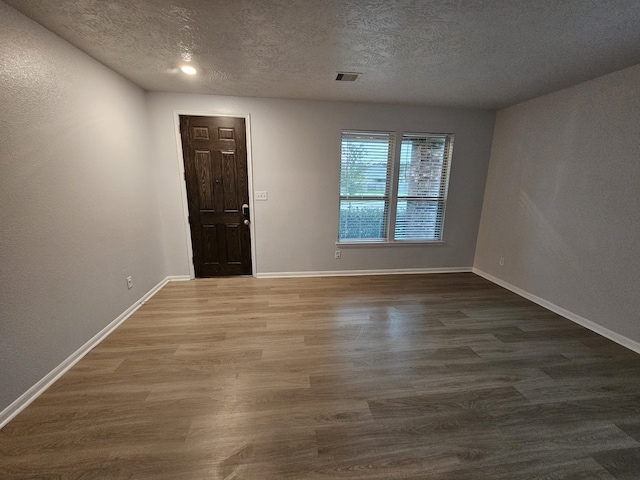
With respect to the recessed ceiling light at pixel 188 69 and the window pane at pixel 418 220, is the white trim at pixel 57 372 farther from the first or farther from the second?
the window pane at pixel 418 220

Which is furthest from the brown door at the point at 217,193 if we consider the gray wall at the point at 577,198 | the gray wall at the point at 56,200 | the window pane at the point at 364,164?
the gray wall at the point at 577,198

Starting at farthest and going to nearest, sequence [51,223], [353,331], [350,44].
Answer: [353,331] < [350,44] < [51,223]

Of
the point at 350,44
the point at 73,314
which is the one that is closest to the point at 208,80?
the point at 350,44

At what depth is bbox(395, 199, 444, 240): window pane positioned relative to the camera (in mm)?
3838

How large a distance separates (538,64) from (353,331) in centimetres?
294

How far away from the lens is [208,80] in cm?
266

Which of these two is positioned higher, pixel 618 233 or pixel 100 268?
pixel 618 233

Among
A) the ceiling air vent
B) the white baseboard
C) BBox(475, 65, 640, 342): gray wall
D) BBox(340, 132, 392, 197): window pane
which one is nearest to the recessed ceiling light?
the ceiling air vent

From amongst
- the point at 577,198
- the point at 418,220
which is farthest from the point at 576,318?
the point at 418,220

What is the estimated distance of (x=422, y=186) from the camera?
12.4 feet

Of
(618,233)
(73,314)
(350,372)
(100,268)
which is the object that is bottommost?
(350,372)

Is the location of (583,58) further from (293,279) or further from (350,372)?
(293,279)

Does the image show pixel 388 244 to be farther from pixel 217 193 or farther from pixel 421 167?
Answer: pixel 217 193

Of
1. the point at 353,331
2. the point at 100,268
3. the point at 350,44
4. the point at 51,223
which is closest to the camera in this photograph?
the point at 51,223
